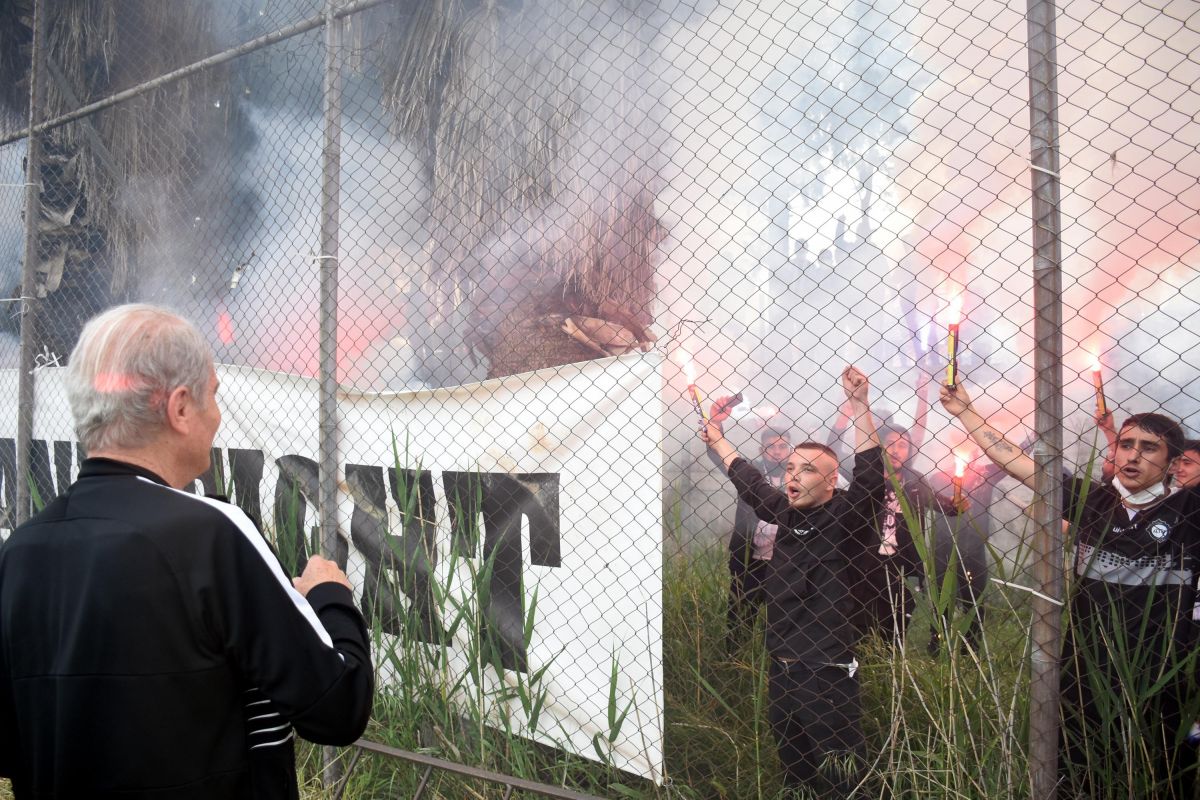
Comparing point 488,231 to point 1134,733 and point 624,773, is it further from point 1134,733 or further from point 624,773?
point 1134,733

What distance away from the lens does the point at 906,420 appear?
7.05 m

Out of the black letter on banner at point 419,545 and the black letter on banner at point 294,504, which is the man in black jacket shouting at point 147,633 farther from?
the black letter on banner at point 294,504

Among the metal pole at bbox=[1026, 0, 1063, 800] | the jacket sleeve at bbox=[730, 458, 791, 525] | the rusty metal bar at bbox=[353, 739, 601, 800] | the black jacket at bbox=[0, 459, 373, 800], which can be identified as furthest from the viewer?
the jacket sleeve at bbox=[730, 458, 791, 525]

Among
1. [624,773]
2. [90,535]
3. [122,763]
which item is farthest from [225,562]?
[624,773]

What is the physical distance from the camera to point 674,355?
6.91m

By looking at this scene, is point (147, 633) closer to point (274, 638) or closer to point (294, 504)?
point (274, 638)

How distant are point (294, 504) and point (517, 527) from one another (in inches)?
42.6

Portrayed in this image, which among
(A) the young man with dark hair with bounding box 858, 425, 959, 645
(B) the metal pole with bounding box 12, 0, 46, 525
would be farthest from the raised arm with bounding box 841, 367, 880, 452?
(B) the metal pole with bounding box 12, 0, 46, 525

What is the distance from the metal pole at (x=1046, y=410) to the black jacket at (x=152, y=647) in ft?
5.32

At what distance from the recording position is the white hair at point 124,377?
1328mm

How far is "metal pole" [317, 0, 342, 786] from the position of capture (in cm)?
304

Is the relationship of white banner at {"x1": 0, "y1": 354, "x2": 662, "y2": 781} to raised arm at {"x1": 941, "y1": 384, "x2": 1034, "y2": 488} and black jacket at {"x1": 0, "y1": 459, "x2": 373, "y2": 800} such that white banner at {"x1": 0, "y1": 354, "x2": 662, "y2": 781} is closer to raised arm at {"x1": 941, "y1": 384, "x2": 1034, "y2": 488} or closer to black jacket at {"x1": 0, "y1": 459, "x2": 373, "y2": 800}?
raised arm at {"x1": 941, "y1": 384, "x2": 1034, "y2": 488}

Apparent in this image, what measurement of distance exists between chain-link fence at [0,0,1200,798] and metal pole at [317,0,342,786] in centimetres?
2

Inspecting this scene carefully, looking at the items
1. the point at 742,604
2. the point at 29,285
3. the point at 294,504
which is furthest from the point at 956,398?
the point at 29,285
